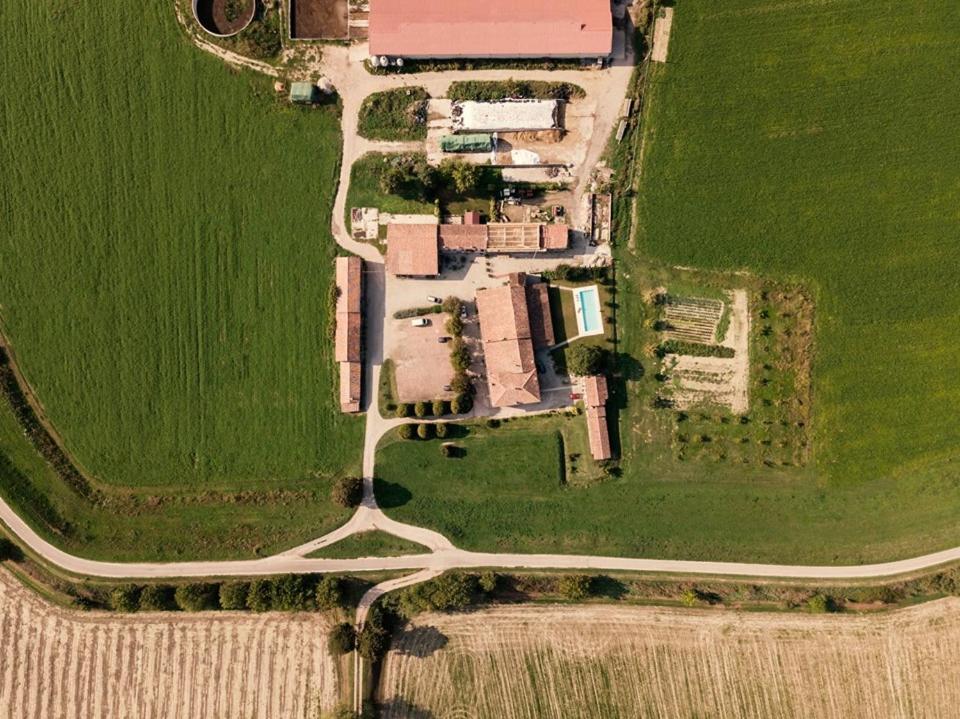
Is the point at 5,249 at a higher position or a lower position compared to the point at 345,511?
higher

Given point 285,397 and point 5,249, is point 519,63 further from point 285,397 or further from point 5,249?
point 5,249

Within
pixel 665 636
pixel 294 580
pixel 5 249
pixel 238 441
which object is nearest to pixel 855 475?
pixel 665 636

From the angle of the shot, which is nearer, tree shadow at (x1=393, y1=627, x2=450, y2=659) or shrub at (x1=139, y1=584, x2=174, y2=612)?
shrub at (x1=139, y1=584, x2=174, y2=612)

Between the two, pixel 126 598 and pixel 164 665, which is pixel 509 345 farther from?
pixel 164 665

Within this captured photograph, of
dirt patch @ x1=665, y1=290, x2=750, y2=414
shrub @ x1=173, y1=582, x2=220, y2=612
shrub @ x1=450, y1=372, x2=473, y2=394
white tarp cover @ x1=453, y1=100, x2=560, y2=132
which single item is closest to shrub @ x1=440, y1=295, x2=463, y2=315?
shrub @ x1=450, y1=372, x2=473, y2=394

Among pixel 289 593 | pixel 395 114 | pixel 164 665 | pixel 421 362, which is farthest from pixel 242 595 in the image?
pixel 395 114

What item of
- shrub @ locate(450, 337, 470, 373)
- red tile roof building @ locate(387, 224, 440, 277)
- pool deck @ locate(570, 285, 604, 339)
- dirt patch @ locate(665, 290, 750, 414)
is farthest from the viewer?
pool deck @ locate(570, 285, 604, 339)

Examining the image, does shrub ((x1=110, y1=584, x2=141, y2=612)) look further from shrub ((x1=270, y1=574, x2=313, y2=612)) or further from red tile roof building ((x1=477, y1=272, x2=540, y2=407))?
red tile roof building ((x1=477, y1=272, x2=540, y2=407))
